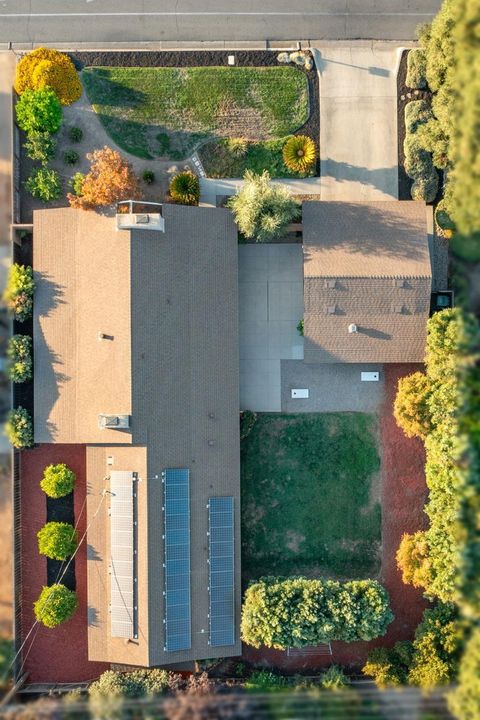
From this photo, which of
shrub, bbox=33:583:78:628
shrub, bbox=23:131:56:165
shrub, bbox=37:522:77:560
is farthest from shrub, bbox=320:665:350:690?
shrub, bbox=23:131:56:165

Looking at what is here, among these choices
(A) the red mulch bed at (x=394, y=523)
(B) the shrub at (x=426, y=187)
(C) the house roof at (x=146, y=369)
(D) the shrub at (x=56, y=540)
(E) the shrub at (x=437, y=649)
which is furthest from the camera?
→ (A) the red mulch bed at (x=394, y=523)

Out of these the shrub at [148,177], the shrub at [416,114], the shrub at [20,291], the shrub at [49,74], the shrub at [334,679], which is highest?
the shrub at [49,74]

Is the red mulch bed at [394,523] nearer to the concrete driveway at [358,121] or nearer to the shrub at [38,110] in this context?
the concrete driveway at [358,121]

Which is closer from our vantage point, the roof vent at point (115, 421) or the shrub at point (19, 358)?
the roof vent at point (115, 421)

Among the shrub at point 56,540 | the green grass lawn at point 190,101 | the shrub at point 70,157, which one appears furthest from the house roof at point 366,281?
the shrub at point 56,540

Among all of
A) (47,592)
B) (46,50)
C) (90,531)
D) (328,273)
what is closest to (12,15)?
(46,50)

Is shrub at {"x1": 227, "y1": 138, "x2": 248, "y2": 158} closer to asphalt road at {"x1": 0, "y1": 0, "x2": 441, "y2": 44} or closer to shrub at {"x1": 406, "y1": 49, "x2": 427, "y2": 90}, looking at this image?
asphalt road at {"x1": 0, "y1": 0, "x2": 441, "y2": 44}

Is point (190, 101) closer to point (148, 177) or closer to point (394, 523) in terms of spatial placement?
point (148, 177)
